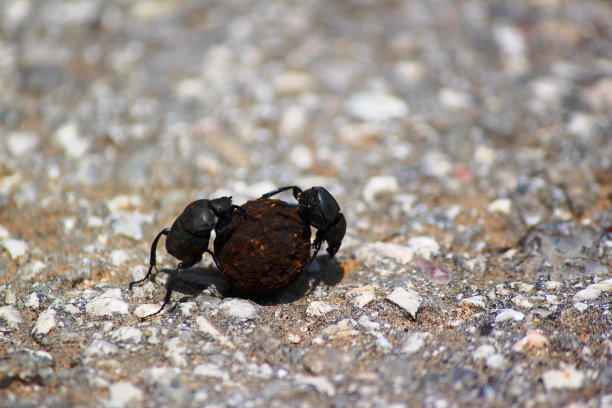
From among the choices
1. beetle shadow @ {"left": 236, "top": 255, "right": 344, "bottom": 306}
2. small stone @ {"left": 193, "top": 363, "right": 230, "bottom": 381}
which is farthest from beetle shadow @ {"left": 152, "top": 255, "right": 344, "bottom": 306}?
small stone @ {"left": 193, "top": 363, "right": 230, "bottom": 381}

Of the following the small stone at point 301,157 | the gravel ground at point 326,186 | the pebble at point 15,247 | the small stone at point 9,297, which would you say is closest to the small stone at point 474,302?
the gravel ground at point 326,186

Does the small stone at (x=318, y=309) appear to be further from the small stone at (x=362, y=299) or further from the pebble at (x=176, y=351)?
the pebble at (x=176, y=351)

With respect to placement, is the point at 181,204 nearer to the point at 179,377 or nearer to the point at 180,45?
the point at 179,377

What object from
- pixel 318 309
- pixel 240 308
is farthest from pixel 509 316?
Answer: pixel 240 308

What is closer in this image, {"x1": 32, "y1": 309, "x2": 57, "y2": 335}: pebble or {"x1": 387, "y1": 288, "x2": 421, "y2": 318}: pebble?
{"x1": 32, "y1": 309, "x2": 57, "y2": 335}: pebble

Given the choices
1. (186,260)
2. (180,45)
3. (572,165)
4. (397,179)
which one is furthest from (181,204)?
(572,165)

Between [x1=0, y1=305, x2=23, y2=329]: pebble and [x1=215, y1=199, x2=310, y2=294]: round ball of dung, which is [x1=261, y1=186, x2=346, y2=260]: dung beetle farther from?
[x1=0, y1=305, x2=23, y2=329]: pebble
